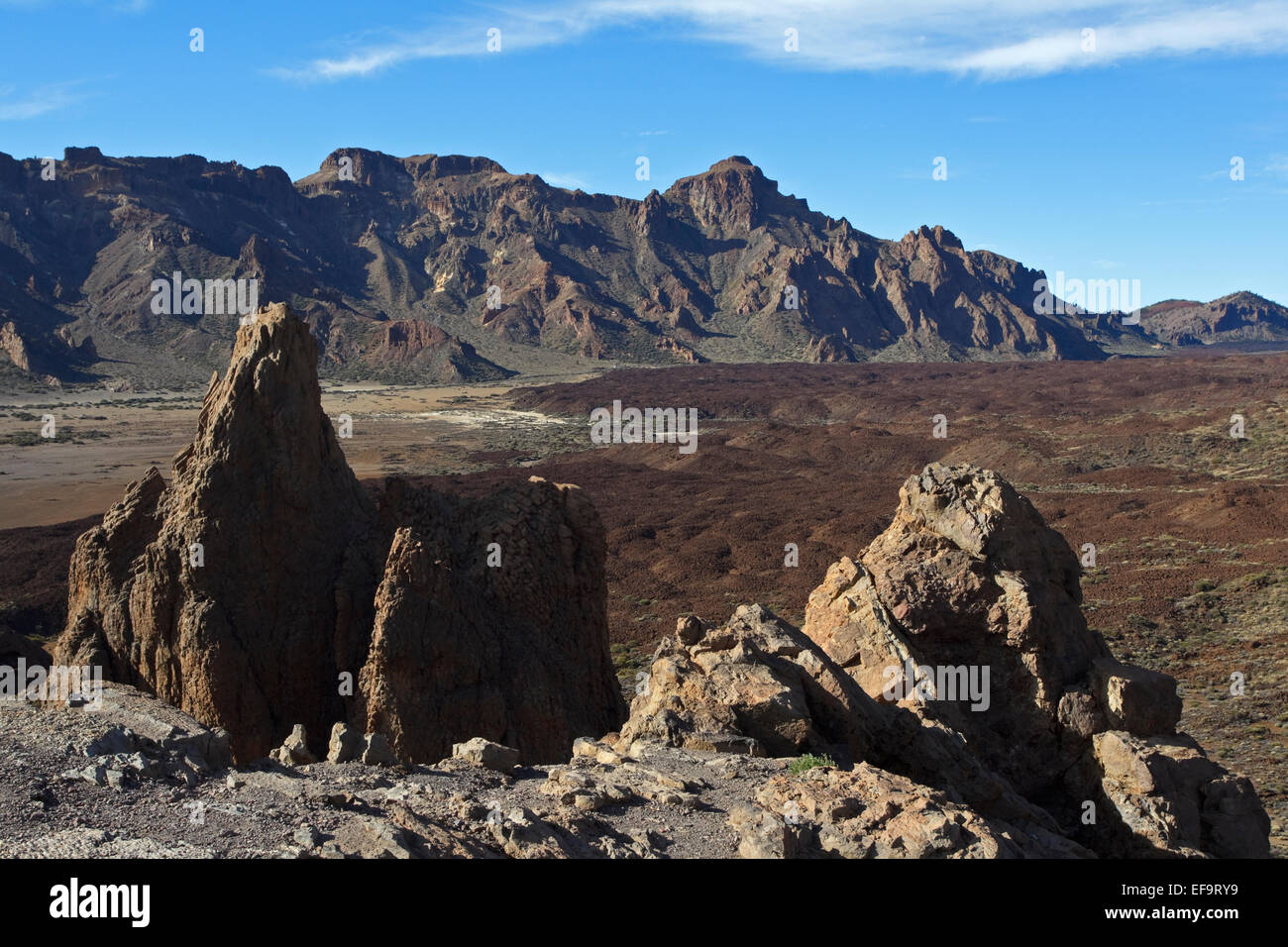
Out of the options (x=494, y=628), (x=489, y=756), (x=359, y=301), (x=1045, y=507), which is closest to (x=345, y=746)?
(x=489, y=756)

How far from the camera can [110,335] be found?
132750 millimetres

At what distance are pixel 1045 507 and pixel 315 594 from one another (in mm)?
42674

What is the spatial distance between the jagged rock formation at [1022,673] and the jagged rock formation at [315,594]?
367cm

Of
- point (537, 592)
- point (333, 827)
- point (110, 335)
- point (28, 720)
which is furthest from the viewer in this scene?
point (110, 335)

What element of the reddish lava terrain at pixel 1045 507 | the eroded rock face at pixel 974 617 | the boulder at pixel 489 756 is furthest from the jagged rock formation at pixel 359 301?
the boulder at pixel 489 756

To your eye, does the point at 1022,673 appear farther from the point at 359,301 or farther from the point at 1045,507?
the point at 359,301

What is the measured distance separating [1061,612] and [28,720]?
11136 mm

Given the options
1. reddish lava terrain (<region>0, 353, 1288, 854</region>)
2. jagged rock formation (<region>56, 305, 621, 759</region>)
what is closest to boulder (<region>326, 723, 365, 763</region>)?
jagged rock formation (<region>56, 305, 621, 759</region>)

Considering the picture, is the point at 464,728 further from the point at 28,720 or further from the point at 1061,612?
the point at 1061,612

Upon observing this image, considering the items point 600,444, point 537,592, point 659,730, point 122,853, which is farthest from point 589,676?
point 600,444

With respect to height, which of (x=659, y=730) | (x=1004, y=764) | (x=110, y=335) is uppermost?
(x=110, y=335)

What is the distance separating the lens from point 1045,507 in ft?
156
